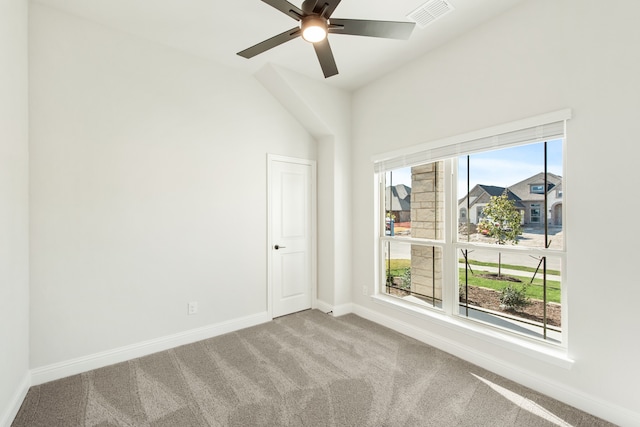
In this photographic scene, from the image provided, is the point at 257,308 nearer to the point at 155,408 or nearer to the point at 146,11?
the point at 155,408

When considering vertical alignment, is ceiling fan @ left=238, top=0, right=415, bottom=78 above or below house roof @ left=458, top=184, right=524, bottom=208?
above

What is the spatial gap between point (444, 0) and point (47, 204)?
3539mm

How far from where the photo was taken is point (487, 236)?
2.67 metres

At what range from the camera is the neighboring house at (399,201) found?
11.2 feet

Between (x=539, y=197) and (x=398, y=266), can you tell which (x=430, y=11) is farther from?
(x=398, y=266)

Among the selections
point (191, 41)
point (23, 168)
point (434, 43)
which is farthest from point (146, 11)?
point (434, 43)

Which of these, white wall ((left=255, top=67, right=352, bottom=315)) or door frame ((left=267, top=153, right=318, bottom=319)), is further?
white wall ((left=255, top=67, right=352, bottom=315))

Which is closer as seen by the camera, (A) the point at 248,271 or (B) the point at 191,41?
(B) the point at 191,41

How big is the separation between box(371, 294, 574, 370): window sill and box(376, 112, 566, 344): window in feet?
0.18

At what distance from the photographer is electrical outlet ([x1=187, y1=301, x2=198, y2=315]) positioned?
301cm

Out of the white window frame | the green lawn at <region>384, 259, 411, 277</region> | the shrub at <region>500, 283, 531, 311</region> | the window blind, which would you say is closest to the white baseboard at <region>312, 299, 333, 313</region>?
the white window frame

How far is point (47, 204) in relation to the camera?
91.6 inches

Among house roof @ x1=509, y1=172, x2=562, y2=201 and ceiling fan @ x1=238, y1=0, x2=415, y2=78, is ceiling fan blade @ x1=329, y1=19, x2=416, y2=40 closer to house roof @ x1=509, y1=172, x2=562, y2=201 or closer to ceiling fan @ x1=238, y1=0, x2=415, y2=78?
ceiling fan @ x1=238, y1=0, x2=415, y2=78

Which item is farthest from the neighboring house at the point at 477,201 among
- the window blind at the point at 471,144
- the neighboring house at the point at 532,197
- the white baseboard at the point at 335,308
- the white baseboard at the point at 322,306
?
the white baseboard at the point at 322,306
